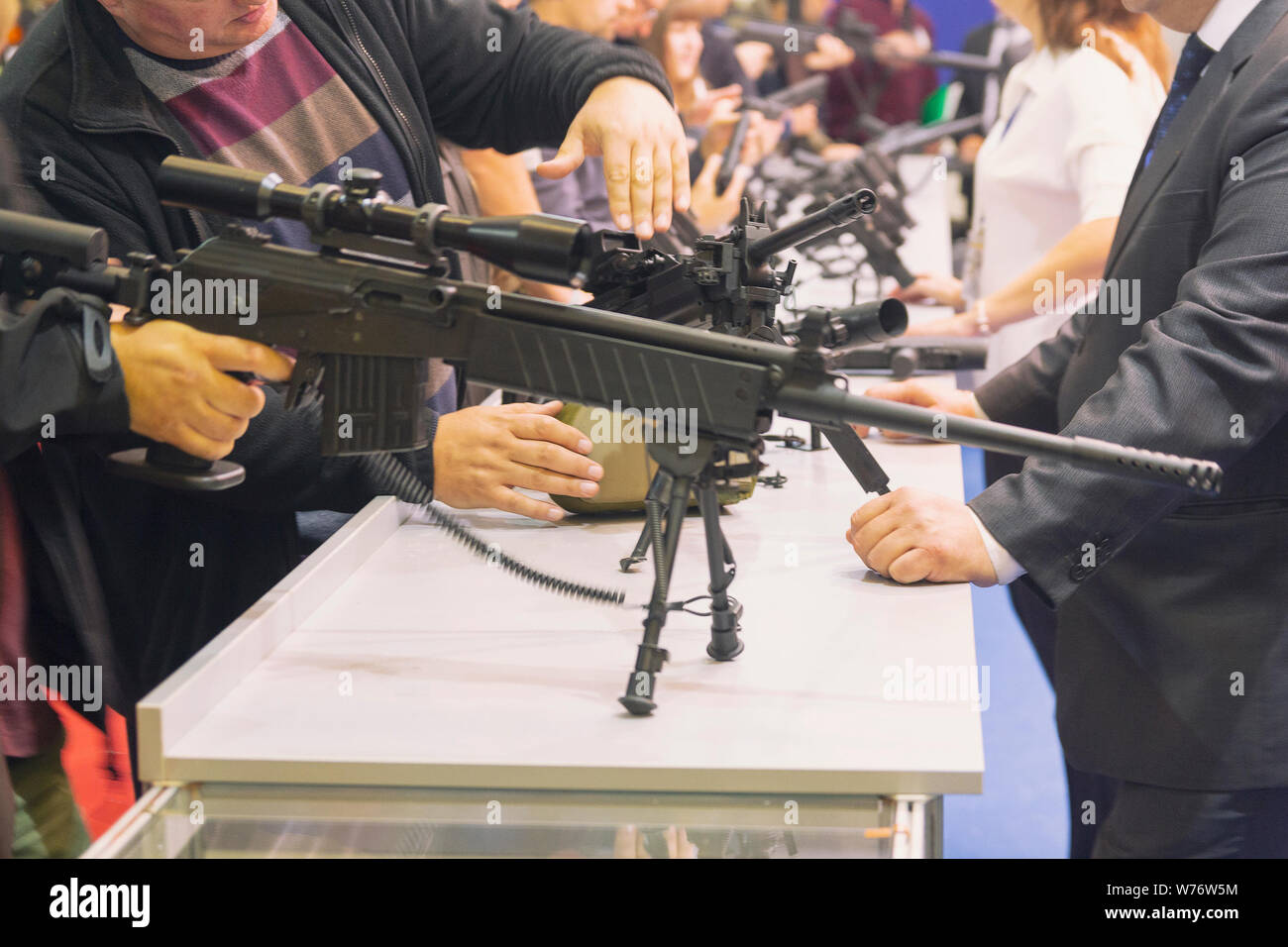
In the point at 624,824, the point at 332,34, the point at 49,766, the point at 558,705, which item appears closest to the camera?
the point at 624,824

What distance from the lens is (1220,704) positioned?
4.53 feet

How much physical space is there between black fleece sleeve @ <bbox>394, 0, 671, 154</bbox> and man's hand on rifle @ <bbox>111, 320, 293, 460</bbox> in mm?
738

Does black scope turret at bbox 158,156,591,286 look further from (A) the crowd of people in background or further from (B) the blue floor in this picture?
(B) the blue floor

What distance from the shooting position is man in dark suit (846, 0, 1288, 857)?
1285 millimetres

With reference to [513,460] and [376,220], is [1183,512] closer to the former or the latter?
[513,460]

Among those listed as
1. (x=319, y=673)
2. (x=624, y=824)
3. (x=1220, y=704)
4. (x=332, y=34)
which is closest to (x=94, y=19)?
(x=332, y=34)

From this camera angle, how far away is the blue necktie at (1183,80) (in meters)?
1.50

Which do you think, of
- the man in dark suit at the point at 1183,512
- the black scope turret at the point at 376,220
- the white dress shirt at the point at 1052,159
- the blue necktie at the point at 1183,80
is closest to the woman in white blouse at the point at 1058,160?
the white dress shirt at the point at 1052,159

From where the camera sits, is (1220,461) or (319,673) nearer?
(319,673)

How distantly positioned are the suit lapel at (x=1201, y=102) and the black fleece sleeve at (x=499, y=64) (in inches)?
24.9

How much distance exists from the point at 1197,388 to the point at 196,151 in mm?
1169

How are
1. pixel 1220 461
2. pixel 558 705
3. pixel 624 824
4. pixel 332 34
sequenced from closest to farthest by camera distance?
pixel 624 824
pixel 558 705
pixel 1220 461
pixel 332 34

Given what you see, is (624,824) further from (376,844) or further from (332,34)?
(332,34)
